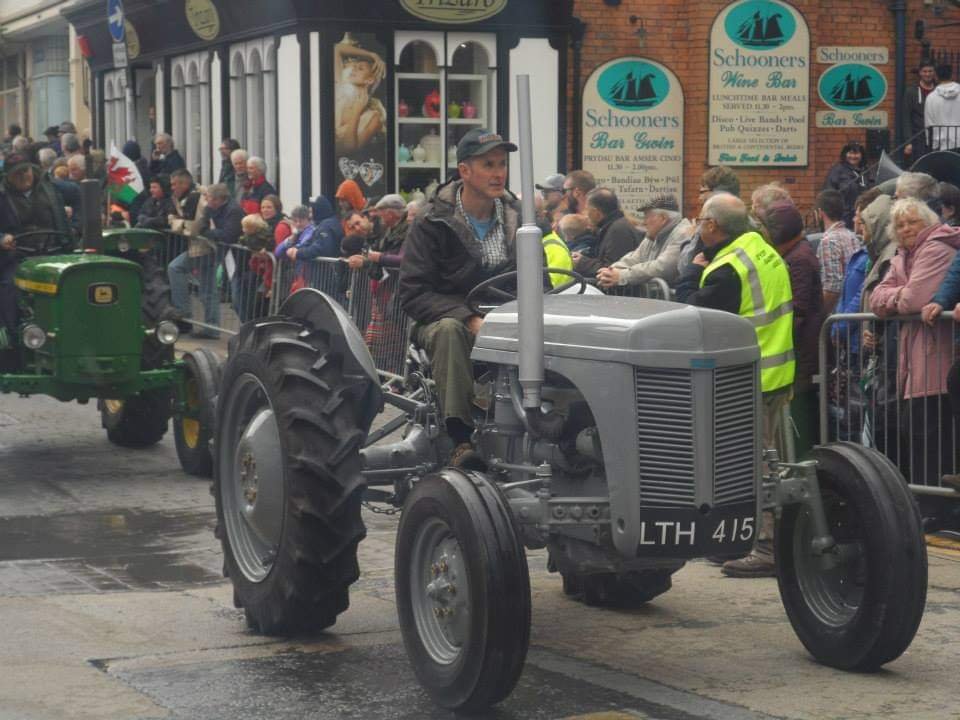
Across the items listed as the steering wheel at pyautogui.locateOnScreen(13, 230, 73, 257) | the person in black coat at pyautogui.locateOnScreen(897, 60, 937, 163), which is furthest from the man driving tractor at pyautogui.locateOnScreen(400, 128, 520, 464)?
the person in black coat at pyautogui.locateOnScreen(897, 60, 937, 163)

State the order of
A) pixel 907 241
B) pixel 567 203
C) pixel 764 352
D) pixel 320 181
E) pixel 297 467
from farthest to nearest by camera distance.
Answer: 1. pixel 320 181
2. pixel 567 203
3. pixel 907 241
4. pixel 764 352
5. pixel 297 467

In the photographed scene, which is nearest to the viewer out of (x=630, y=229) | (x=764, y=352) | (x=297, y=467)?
(x=297, y=467)

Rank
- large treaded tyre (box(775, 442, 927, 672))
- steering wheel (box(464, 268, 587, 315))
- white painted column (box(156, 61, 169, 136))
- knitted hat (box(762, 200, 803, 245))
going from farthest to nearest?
white painted column (box(156, 61, 169, 136)), knitted hat (box(762, 200, 803, 245)), steering wheel (box(464, 268, 587, 315)), large treaded tyre (box(775, 442, 927, 672))

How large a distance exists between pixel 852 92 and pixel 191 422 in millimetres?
11937

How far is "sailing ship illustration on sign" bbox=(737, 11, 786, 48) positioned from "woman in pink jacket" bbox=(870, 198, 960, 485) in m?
11.2

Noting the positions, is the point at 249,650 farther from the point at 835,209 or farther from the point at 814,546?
the point at 835,209

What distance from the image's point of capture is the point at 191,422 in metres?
12.2

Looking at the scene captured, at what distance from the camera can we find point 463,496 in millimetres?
6156

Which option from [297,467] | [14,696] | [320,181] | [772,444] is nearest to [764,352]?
[772,444]

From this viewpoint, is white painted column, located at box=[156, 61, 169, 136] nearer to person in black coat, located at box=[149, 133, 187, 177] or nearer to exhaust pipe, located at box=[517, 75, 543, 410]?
person in black coat, located at box=[149, 133, 187, 177]

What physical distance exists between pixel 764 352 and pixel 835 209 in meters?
3.42

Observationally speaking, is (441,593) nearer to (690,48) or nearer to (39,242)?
(39,242)

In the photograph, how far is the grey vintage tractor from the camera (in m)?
6.23

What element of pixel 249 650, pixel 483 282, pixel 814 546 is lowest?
pixel 249 650
